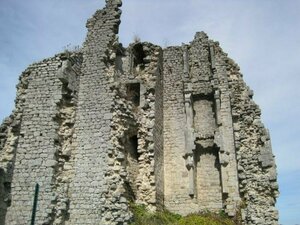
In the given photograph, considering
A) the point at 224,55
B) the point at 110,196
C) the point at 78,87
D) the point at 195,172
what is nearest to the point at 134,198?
the point at 110,196

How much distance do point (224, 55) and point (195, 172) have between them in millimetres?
5182

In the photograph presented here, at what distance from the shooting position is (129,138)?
43.6 feet

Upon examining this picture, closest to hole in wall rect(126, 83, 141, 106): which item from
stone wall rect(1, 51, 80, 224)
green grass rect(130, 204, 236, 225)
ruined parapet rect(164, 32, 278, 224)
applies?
ruined parapet rect(164, 32, 278, 224)

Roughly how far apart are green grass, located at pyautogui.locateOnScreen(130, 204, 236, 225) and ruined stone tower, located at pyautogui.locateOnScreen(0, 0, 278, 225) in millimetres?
332

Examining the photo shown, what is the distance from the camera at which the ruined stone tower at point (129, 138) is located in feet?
37.0

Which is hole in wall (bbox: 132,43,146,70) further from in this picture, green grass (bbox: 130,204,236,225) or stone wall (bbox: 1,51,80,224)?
green grass (bbox: 130,204,236,225)

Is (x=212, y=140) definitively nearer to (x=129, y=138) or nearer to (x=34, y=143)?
(x=129, y=138)

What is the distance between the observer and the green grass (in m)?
11.3

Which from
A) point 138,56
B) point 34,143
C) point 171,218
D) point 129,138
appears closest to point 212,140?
point 129,138

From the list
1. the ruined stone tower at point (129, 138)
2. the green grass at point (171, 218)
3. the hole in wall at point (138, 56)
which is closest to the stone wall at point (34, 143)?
the ruined stone tower at point (129, 138)

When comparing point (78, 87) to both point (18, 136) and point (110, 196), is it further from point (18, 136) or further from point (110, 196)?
point (110, 196)

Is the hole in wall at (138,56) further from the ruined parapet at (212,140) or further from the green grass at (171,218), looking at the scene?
the green grass at (171,218)

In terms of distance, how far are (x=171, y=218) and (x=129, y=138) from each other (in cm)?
326

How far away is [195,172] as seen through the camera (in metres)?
13.8
